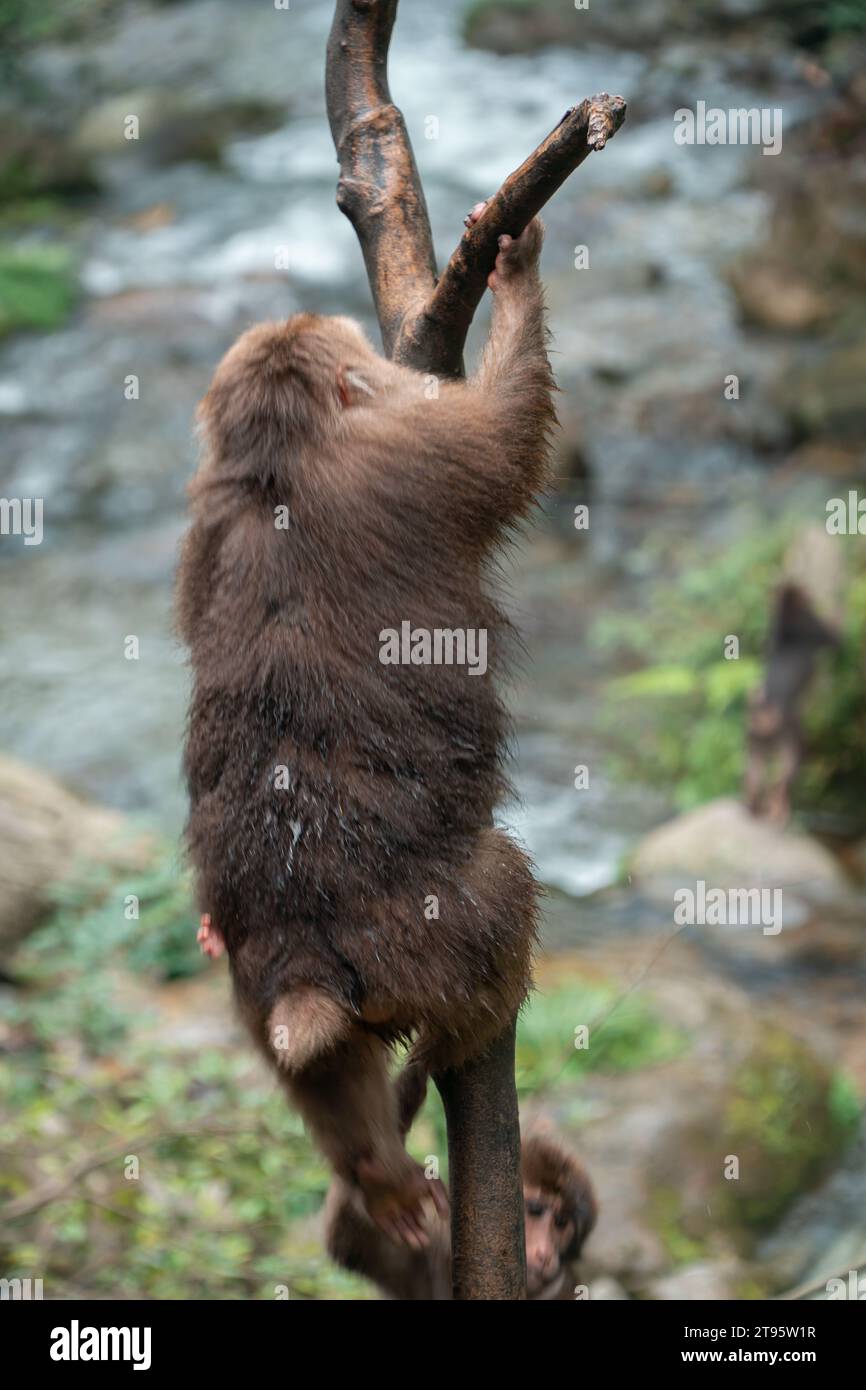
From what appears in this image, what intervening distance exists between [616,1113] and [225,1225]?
203 cm

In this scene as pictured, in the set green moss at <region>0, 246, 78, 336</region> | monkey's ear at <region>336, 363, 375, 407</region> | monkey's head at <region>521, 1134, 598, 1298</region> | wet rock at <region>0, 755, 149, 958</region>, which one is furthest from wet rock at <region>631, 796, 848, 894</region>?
green moss at <region>0, 246, 78, 336</region>

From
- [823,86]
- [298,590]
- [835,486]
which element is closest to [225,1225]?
[298,590]

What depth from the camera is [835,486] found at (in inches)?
574

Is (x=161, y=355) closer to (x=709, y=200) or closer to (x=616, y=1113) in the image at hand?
(x=709, y=200)

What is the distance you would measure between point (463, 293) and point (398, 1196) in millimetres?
2168

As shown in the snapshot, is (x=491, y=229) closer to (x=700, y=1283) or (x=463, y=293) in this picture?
(x=463, y=293)

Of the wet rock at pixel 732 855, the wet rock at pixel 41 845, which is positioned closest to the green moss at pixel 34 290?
the wet rock at pixel 41 845

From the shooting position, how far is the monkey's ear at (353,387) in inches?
149

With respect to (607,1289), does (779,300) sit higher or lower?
higher

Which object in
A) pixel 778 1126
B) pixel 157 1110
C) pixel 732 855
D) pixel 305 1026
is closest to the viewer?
pixel 305 1026

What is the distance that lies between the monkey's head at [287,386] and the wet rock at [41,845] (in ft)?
16.6

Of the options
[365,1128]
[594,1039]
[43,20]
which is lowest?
[365,1128]

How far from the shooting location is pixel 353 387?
12.5 ft

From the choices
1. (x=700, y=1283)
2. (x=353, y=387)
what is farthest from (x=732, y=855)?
(x=353, y=387)
